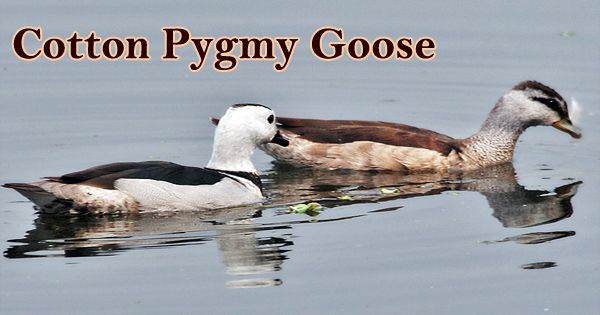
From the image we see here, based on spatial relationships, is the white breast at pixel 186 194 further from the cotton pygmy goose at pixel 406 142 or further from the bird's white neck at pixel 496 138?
the bird's white neck at pixel 496 138

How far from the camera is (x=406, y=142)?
62.2 feet

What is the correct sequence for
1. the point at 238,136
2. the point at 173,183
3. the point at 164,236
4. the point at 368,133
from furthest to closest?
the point at 368,133 < the point at 238,136 < the point at 173,183 < the point at 164,236

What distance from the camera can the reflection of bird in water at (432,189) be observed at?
16656 mm

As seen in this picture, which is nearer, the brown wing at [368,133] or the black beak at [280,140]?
the black beak at [280,140]

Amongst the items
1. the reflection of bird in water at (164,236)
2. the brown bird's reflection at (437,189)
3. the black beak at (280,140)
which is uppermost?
the black beak at (280,140)

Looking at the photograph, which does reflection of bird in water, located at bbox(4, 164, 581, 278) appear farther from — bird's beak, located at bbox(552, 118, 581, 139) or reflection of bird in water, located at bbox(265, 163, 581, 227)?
bird's beak, located at bbox(552, 118, 581, 139)

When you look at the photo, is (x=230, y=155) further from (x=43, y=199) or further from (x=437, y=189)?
(x=437, y=189)

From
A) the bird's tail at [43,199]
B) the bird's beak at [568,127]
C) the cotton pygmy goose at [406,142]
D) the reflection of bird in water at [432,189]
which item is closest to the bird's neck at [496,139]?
the cotton pygmy goose at [406,142]

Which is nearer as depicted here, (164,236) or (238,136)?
(164,236)

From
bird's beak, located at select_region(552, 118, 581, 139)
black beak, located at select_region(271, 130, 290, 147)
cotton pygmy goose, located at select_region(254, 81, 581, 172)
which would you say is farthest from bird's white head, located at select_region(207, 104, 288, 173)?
bird's beak, located at select_region(552, 118, 581, 139)

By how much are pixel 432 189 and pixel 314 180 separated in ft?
5.32

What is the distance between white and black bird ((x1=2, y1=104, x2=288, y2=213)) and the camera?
15.5m

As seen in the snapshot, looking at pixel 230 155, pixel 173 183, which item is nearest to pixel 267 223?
pixel 173 183

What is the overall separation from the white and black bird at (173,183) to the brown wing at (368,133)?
206 centimetres
